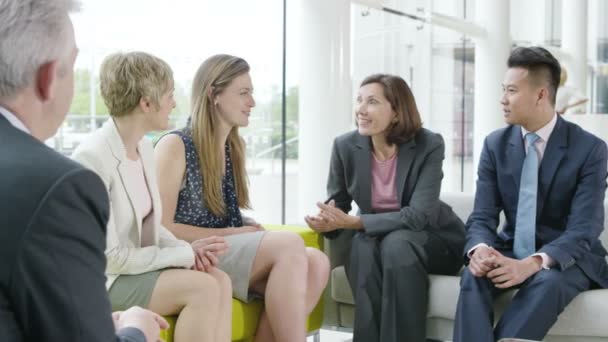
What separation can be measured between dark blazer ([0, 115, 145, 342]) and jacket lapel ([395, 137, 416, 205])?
280cm

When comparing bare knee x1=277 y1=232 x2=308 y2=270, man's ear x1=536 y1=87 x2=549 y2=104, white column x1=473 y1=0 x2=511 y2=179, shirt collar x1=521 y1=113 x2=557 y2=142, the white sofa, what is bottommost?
the white sofa

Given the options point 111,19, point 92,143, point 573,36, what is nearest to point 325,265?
point 92,143

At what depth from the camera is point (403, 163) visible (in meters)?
3.94

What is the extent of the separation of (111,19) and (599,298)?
2.31m

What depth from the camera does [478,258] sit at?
347 centimetres

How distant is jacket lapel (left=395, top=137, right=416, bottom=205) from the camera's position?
12.9 ft

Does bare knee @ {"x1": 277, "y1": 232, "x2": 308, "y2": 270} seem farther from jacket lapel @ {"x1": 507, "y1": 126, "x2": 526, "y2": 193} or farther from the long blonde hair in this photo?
jacket lapel @ {"x1": 507, "y1": 126, "x2": 526, "y2": 193}

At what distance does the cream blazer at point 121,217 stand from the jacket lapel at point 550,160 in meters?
1.54

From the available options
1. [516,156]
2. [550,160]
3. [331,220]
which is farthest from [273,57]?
[550,160]

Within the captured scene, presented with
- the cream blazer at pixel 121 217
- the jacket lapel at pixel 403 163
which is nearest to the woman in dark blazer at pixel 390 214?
the jacket lapel at pixel 403 163

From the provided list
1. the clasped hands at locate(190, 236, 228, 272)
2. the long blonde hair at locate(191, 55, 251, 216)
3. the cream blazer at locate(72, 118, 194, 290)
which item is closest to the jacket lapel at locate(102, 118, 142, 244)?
the cream blazer at locate(72, 118, 194, 290)

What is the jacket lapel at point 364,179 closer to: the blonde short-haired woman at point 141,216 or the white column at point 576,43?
the blonde short-haired woman at point 141,216

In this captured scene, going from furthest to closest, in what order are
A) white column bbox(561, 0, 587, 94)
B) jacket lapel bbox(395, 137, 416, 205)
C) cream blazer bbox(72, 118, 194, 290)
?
white column bbox(561, 0, 587, 94) → jacket lapel bbox(395, 137, 416, 205) → cream blazer bbox(72, 118, 194, 290)

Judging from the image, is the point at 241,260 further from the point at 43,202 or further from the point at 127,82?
the point at 43,202
